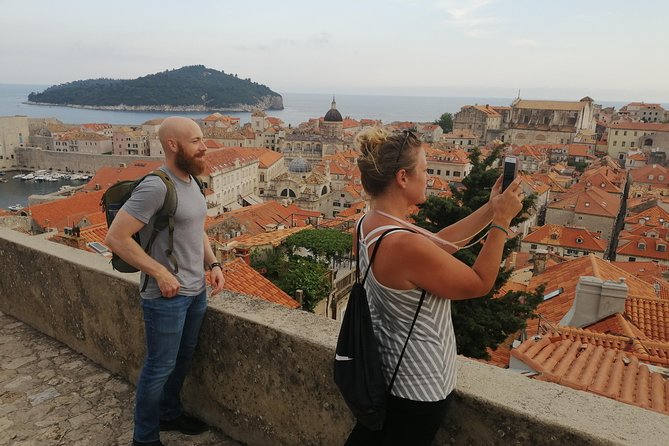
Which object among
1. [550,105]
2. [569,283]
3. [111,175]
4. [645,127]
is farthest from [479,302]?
[550,105]

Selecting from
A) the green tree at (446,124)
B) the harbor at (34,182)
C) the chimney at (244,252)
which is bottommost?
the harbor at (34,182)

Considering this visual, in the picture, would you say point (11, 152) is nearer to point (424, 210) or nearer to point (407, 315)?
point (424, 210)

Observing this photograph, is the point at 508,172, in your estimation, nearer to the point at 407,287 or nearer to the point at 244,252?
the point at 407,287

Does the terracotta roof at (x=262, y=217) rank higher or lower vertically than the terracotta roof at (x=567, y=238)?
higher

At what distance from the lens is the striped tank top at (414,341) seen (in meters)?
1.84

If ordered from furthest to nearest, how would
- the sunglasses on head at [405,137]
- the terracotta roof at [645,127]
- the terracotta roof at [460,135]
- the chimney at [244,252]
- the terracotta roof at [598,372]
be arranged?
the terracotta roof at [460,135] < the terracotta roof at [645,127] < the chimney at [244,252] < the terracotta roof at [598,372] < the sunglasses on head at [405,137]

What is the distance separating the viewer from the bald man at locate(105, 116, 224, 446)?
2.49 meters

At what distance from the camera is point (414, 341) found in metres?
1.87

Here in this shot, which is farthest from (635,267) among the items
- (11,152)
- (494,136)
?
(11,152)

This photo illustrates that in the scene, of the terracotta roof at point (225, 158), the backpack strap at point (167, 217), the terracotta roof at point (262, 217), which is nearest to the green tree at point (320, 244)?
the terracotta roof at point (262, 217)

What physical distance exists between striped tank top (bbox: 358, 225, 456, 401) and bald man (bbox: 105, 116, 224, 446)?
3.89ft

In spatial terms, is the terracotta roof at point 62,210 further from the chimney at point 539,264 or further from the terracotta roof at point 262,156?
the terracotta roof at point 262,156

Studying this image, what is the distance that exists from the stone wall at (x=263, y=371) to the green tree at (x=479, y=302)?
275 inches

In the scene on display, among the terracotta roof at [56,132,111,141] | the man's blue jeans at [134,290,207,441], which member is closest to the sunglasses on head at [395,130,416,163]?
the man's blue jeans at [134,290,207,441]
